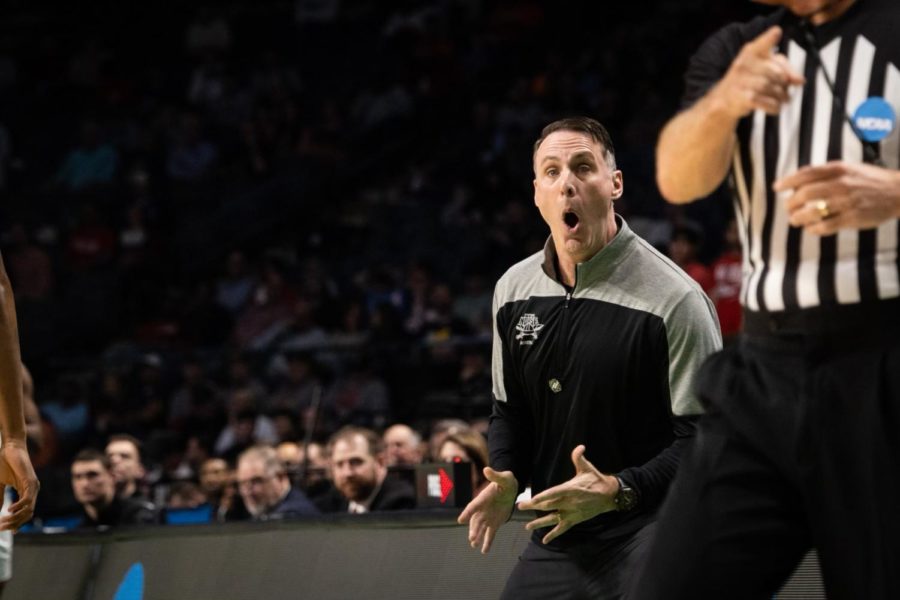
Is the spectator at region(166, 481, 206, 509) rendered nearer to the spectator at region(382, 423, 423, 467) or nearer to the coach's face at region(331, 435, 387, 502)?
the spectator at region(382, 423, 423, 467)

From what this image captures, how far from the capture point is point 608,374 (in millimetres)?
Answer: 4168

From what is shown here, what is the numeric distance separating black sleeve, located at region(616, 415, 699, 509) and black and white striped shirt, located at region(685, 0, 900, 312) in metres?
1.23

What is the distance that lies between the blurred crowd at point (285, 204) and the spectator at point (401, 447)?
2.22 feet

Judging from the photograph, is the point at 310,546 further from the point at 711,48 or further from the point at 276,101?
the point at 276,101

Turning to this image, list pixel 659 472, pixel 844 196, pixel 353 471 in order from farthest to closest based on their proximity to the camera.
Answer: pixel 353 471 < pixel 659 472 < pixel 844 196

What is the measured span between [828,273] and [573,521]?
1.41 meters

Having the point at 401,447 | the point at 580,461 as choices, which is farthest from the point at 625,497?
the point at 401,447

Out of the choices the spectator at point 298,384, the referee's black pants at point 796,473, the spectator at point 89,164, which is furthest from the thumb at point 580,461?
the spectator at point 89,164

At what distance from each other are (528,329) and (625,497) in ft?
2.22

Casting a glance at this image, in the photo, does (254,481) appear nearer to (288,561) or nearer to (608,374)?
(288,561)

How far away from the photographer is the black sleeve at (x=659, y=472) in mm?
3971

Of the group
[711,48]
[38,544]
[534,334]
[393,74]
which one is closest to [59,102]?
[393,74]

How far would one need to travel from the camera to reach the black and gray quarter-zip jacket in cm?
409

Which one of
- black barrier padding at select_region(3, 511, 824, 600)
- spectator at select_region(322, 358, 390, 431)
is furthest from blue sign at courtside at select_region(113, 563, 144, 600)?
spectator at select_region(322, 358, 390, 431)
